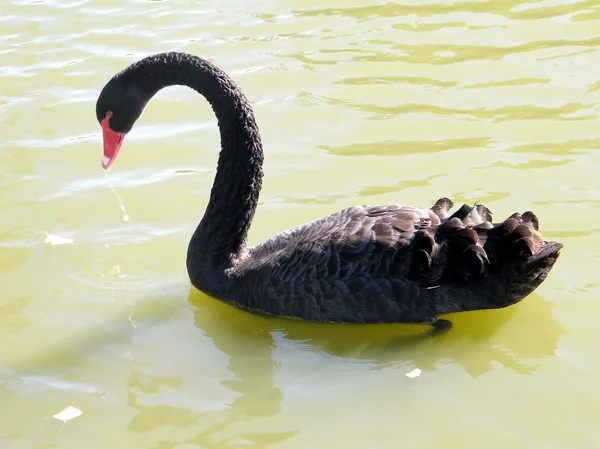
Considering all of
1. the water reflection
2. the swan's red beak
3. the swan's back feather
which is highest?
A: the swan's red beak

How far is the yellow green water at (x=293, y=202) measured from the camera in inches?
175

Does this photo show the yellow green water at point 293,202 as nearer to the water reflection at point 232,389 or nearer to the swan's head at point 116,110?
the water reflection at point 232,389

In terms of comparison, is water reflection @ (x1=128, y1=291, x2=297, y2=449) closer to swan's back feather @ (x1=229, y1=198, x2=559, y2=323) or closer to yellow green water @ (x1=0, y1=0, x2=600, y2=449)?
yellow green water @ (x1=0, y1=0, x2=600, y2=449)

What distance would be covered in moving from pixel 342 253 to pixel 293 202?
49.0 inches

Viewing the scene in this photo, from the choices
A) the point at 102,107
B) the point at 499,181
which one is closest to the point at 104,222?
the point at 102,107

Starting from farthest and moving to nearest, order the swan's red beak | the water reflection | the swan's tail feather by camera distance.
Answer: the swan's red beak, the swan's tail feather, the water reflection

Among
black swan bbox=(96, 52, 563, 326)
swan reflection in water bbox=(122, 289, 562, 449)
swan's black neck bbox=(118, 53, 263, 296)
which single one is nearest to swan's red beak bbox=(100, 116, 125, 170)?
black swan bbox=(96, 52, 563, 326)

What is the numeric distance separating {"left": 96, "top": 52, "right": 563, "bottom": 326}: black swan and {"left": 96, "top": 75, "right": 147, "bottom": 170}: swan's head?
0.01m

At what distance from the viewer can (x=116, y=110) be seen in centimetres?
559

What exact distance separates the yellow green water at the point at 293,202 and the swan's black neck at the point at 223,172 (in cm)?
26

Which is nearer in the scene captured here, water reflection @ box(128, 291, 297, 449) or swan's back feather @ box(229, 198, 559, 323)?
water reflection @ box(128, 291, 297, 449)

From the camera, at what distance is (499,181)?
6160mm

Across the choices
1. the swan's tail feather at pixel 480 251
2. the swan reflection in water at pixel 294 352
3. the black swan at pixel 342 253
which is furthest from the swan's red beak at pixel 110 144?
the swan's tail feather at pixel 480 251

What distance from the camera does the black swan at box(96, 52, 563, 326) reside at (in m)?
4.83
